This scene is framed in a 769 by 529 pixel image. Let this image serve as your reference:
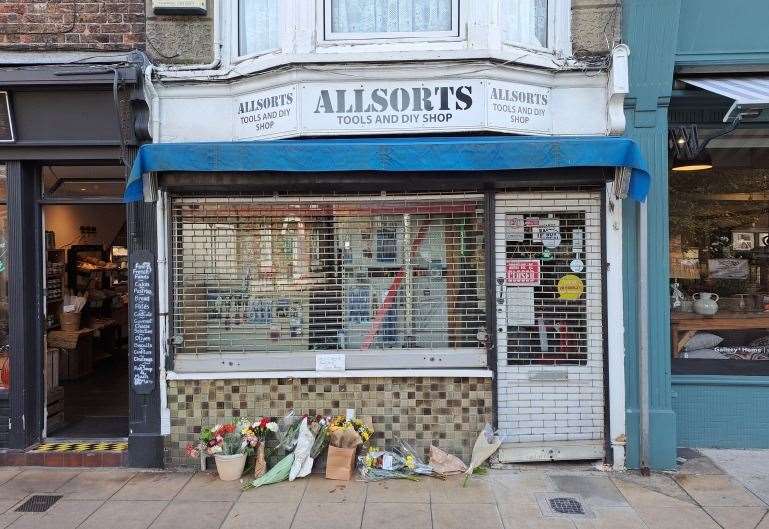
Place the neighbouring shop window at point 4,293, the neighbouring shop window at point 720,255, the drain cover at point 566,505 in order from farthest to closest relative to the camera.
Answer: the neighbouring shop window at point 720,255 < the neighbouring shop window at point 4,293 < the drain cover at point 566,505

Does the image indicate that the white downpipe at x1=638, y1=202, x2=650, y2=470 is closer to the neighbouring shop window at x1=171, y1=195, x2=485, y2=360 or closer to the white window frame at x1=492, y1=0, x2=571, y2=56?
the neighbouring shop window at x1=171, y1=195, x2=485, y2=360

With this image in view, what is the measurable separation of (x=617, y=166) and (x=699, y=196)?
1.79m

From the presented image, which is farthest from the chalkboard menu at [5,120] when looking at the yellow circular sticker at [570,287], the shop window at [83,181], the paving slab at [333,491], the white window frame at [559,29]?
the yellow circular sticker at [570,287]

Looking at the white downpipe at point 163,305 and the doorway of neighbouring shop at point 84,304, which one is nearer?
the white downpipe at point 163,305

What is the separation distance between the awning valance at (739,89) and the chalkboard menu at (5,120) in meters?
6.49

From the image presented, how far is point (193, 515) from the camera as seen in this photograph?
475 centimetres

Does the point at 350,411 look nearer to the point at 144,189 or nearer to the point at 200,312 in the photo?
the point at 200,312

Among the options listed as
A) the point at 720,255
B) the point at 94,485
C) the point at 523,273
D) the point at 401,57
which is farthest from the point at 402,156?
the point at 94,485

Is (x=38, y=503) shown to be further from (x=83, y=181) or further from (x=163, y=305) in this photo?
(x=83, y=181)

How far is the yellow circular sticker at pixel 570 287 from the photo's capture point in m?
5.77

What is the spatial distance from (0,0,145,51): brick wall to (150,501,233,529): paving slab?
4260 mm

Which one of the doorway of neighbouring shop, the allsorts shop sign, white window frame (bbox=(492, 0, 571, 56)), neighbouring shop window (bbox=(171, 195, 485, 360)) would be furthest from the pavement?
white window frame (bbox=(492, 0, 571, 56))

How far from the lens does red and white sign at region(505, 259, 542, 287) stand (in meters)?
5.81

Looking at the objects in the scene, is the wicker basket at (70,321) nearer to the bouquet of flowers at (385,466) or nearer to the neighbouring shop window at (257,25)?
the neighbouring shop window at (257,25)
